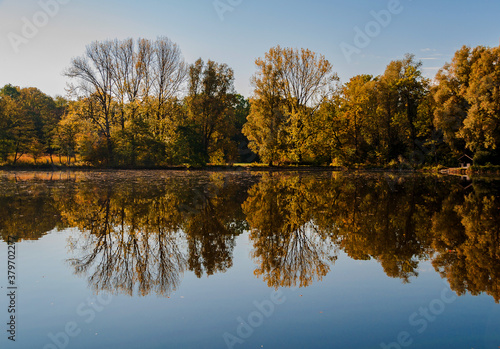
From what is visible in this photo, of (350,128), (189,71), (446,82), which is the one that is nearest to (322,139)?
(350,128)

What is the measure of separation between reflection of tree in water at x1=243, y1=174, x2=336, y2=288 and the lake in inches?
2.1

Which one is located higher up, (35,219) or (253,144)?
(253,144)

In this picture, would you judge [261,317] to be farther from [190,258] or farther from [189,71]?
[189,71]

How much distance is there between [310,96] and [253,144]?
11.0m

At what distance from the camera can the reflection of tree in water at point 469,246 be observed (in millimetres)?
6910

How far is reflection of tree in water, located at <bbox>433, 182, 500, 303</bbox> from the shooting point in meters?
6.91

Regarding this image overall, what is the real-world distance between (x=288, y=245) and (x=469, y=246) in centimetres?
463

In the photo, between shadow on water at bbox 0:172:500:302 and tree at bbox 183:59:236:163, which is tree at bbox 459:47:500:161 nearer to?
shadow on water at bbox 0:172:500:302

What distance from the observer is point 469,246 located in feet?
30.5

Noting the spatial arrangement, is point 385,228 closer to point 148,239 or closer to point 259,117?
point 148,239

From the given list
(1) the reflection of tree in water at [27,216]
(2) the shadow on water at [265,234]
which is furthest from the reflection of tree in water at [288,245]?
(1) the reflection of tree in water at [27,216]

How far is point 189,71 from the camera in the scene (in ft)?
169

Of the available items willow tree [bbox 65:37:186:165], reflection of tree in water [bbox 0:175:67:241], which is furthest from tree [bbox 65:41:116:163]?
reflection of tree in water [bbox 0:175:67:241]

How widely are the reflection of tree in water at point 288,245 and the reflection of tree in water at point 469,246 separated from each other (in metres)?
2.54
